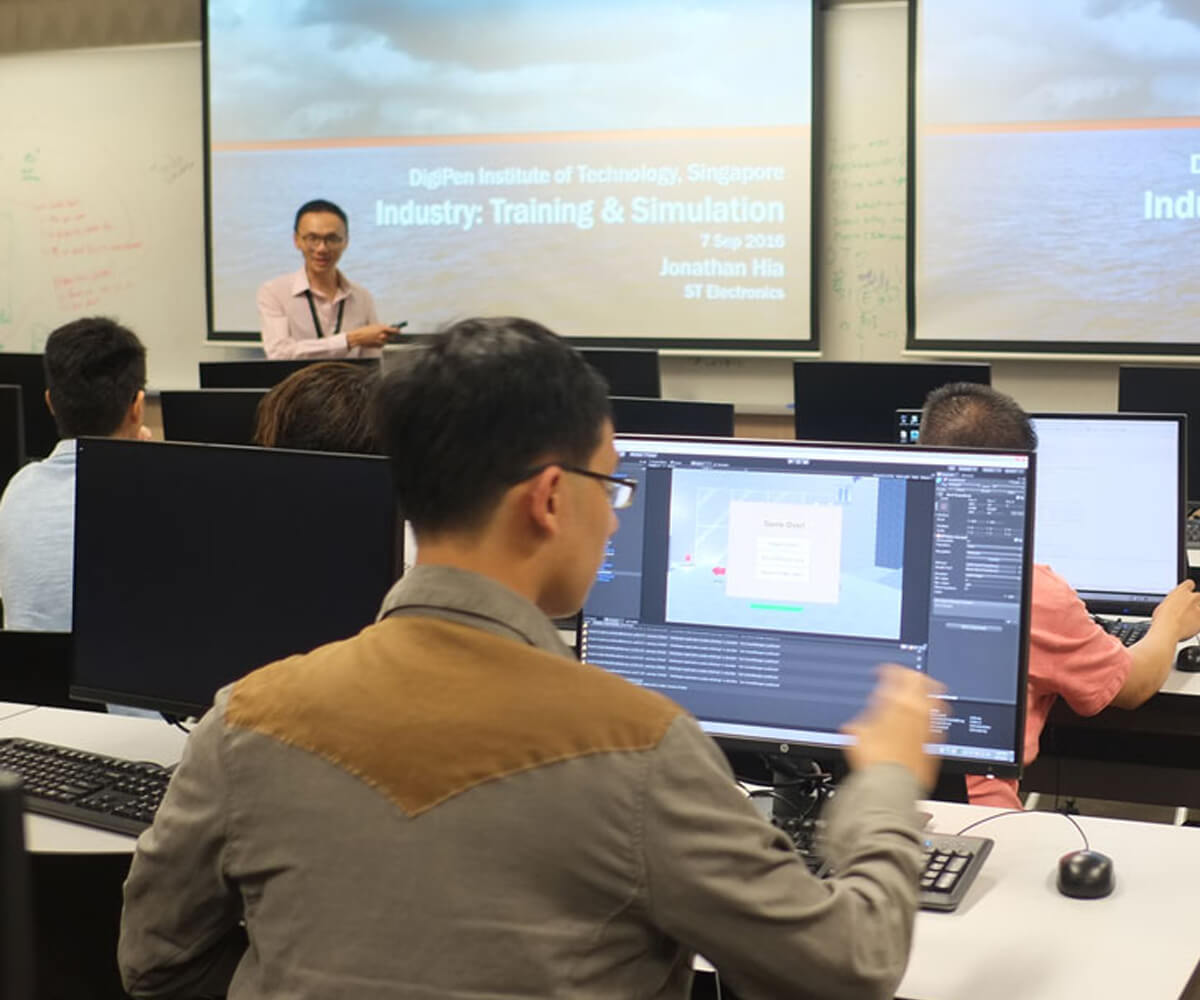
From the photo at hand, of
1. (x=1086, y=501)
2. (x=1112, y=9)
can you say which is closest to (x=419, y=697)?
(x=1086, y=501)

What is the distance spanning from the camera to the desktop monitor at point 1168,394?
12.0 ft

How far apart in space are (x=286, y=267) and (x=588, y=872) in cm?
560

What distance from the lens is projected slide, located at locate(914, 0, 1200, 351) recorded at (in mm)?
5219

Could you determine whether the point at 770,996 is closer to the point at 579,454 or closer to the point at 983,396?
the point at 579,454

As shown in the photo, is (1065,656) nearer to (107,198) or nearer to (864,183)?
(864,183)

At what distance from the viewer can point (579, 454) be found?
1283 mm

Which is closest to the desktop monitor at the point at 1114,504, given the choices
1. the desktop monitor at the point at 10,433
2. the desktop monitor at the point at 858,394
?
the desktop monitor at the point at 858,394

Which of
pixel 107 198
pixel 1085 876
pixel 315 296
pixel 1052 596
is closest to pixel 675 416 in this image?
pixel 1052 596

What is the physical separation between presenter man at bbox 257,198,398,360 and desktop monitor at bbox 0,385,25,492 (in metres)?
2.06

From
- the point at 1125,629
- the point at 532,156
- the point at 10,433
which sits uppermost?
the point at 532,156

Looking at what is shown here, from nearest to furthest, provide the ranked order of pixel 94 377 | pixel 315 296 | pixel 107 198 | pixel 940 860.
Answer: pixel 940 860
pixel 94 377
pixel 315 296
pixel 107 198

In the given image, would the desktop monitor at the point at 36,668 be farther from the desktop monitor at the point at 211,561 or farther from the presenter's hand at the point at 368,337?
the presenter's hand at the point at 368,337

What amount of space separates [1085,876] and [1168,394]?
2.21 m

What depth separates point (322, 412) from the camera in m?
2.16
